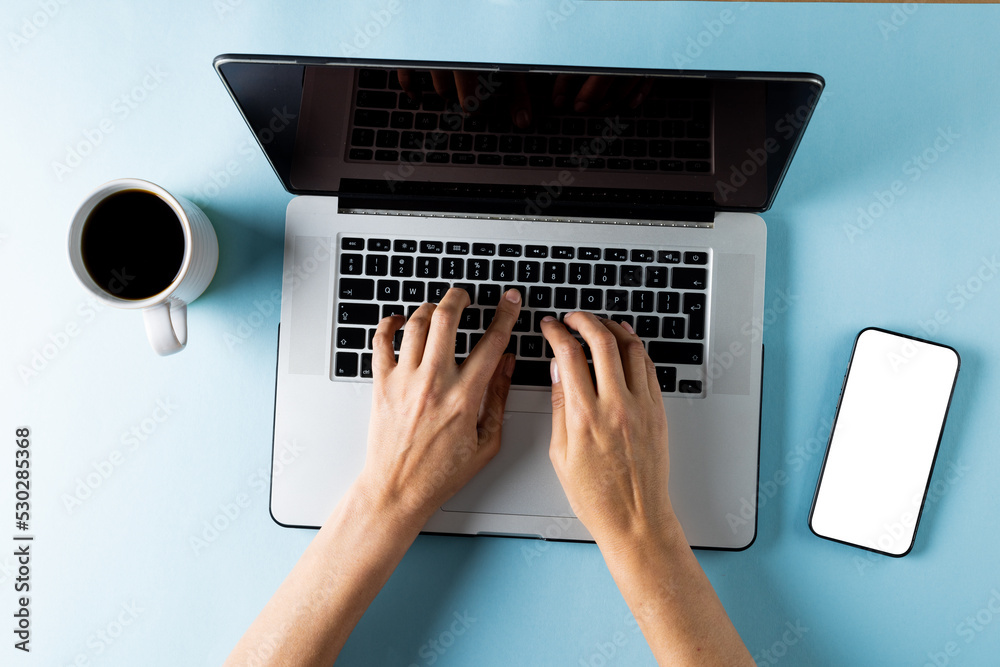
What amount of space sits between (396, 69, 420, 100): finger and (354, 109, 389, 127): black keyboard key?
4 centimetres

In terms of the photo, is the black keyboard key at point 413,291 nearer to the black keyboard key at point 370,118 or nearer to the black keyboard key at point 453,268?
the black keyboard key at point 453,268

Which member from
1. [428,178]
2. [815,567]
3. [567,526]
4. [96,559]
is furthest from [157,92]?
[815,567]

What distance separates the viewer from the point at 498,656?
775 mm

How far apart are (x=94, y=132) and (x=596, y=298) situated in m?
0.70

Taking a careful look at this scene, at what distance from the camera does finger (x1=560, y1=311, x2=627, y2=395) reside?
0.69 m

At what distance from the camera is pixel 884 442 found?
757mm

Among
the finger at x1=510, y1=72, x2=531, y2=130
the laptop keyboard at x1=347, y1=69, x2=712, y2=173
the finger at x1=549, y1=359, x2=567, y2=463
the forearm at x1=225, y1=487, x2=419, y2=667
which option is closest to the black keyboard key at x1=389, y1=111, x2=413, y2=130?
the laptop keyboard at x1=347, y1=69, x2=712, y2=173

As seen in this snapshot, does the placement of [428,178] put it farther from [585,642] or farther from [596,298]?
[585,642]

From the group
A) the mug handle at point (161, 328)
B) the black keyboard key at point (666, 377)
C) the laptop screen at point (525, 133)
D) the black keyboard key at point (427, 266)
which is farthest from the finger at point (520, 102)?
the mug handle at point (161, 328)

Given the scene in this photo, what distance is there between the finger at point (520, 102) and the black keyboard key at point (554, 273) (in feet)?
0.60

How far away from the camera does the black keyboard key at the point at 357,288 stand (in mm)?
749

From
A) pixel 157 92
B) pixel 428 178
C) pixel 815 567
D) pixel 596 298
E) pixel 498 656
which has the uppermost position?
pixel 157 92

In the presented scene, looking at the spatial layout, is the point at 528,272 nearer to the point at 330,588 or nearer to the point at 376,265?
the point at 376,265

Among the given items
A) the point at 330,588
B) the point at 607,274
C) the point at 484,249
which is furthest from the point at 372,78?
the point at 330,588
